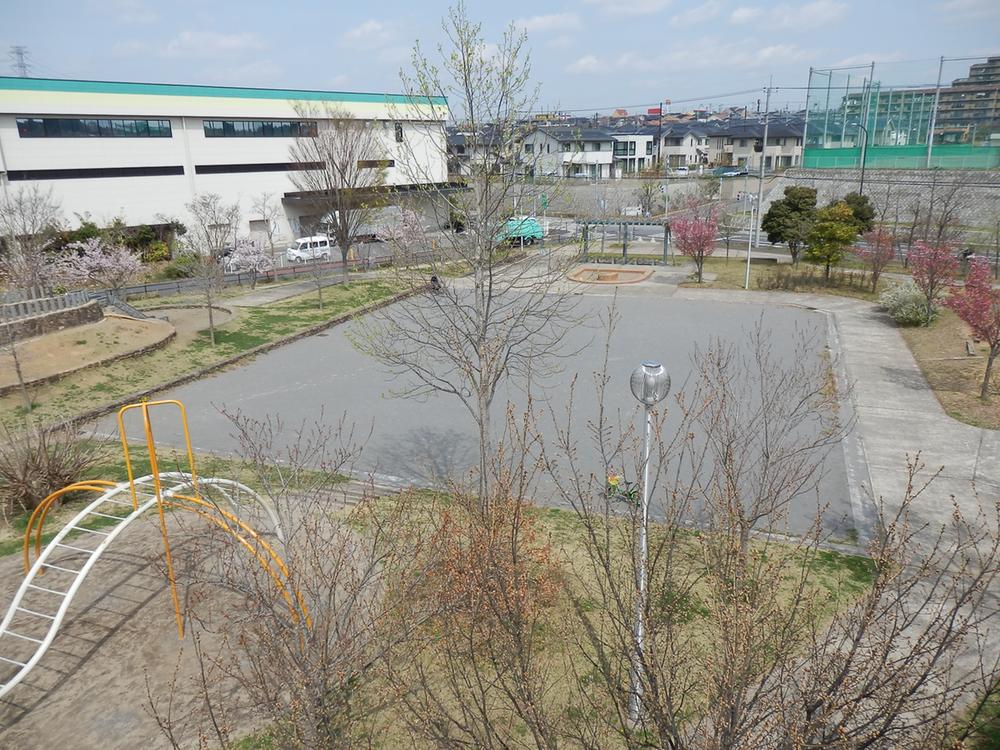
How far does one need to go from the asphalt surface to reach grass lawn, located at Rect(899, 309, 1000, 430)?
2354 millimetres

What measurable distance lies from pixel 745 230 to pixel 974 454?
95.2 ft

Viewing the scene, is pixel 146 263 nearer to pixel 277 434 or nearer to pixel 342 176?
pixel 342 176

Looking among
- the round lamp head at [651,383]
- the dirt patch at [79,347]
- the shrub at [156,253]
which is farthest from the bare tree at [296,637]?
the shrub at [156,253]

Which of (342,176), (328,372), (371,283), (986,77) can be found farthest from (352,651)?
(986,77)

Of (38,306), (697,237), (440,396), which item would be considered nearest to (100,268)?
(38,306)

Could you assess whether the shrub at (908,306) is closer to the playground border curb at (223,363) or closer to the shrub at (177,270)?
the playground border curb at (223,363)

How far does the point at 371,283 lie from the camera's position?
83.4 ft

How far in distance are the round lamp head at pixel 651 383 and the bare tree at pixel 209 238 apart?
49.1 ft

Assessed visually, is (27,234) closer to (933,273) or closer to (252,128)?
(252,128)

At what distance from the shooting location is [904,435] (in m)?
11.7

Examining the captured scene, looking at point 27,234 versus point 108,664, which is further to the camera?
point 27,234

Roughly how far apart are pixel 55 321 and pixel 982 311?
20.4m

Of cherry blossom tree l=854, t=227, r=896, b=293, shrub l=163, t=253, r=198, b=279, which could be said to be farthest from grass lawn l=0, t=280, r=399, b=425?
cherry blossom tree l=854, t=227, r=896, b=293

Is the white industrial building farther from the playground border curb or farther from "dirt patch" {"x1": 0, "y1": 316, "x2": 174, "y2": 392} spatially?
"dirt patch" {"x1": 0, "y1": 316, "x2": 174, "y2": 392}
